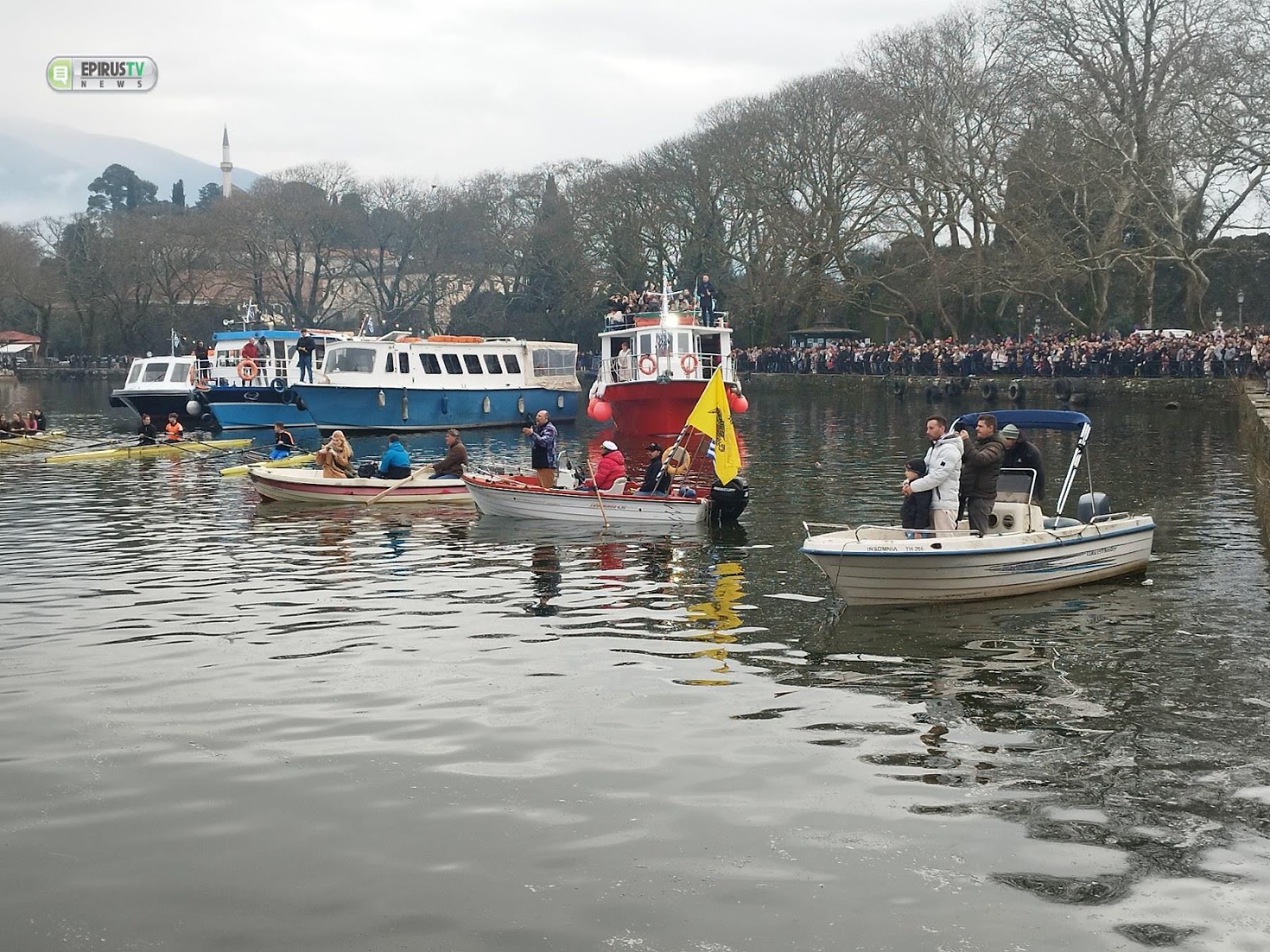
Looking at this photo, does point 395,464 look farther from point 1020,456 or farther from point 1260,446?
point 1260,446

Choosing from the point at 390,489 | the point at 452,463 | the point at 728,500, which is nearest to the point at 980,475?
the point at 728,500

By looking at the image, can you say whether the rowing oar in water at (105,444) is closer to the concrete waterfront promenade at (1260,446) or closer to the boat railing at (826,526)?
the boat railing at (826,526)

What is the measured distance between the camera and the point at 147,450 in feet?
120

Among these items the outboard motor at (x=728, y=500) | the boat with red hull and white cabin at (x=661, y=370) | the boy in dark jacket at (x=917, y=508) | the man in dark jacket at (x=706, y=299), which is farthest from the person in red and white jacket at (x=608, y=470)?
the man in dark jacket at (x=706, y=299)

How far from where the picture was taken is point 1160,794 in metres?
9.40

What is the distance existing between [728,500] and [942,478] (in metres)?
6.52

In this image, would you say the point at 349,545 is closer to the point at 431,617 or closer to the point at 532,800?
the point at 431,617

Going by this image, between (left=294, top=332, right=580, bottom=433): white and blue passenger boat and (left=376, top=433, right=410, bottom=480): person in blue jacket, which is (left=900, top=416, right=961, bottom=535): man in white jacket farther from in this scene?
(left=294, top=332, right=580, bottom=433): white and blue passenger boat

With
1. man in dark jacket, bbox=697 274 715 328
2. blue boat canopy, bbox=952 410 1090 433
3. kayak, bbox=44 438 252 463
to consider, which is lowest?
kayak, bbox=44 438 252 463

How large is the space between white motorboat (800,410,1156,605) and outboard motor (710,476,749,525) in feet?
17.1

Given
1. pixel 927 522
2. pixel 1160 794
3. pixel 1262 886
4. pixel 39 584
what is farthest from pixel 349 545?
pixel 1262 886

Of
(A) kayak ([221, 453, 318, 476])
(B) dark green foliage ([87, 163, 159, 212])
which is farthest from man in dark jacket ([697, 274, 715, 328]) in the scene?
(B) dark green foliage ([87, 163, 159, 212])

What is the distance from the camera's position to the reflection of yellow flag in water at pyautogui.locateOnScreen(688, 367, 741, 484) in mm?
21469

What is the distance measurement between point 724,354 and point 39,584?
2959 cm
